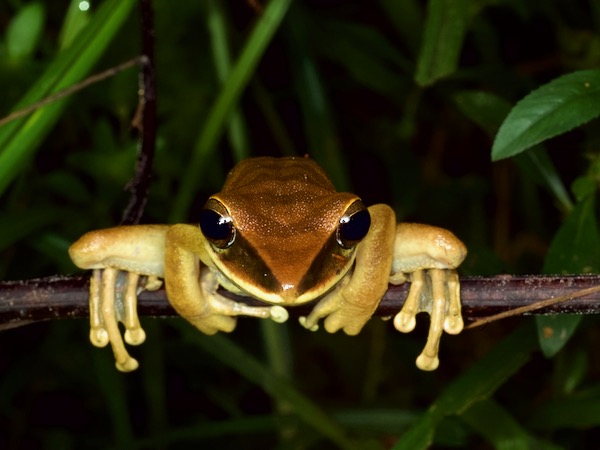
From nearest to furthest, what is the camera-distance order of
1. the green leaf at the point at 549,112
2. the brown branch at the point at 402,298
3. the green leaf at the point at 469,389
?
the brown branch at the point at 402,298
the green leaf at the point at 549,112
the green leaf at the point at 469,389

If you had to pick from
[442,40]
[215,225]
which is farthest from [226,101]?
[215,225]

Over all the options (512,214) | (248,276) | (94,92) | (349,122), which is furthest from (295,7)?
(248,276)

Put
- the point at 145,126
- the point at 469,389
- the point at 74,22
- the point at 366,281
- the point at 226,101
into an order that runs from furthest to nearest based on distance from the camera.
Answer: the point at 226,101, the point at 74,22, the point at 469,389, the point at 145,126, the point at 366,281

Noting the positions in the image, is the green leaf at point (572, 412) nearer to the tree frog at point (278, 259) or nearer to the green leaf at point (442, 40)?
the tree frog at point (278, 259)

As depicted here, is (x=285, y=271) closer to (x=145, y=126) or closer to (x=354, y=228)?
(x=354, y=228)

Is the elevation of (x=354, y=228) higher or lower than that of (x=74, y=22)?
lower

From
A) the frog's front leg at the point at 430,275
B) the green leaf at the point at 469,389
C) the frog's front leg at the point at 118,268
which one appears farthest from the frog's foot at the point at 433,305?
the frog's front leg at the point at 118,268
